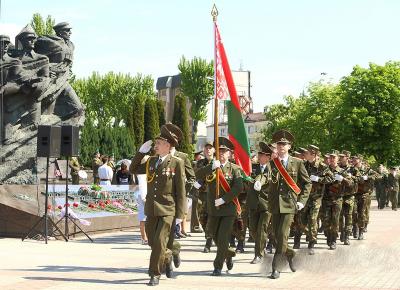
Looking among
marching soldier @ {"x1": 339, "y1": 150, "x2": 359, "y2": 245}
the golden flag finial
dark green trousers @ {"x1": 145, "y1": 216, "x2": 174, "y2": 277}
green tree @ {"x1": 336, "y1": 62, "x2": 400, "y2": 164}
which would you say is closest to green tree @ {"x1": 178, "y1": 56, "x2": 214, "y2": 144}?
green tree @ {"x1": 336, "y1": 62, "x2": 400, "y2": 164}

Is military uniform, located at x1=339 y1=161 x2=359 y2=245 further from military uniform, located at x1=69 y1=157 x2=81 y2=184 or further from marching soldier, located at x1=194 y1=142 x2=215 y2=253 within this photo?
military uniform, located at x1=69 y1=157 x2=81 y2=184

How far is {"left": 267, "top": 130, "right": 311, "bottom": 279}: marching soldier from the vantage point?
12.1m

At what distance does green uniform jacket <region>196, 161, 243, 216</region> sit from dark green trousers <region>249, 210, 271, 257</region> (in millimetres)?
1749

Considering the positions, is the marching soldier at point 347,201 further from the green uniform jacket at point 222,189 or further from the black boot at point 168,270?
the black boot at point 168,270

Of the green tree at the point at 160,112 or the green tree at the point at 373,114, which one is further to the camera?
the green tree at the point at 160,112

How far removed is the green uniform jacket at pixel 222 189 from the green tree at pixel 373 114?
49.7 metres

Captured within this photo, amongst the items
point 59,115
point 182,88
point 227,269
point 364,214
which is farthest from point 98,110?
point 227,269

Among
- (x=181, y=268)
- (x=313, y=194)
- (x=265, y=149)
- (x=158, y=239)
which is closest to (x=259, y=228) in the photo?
(x=265, y=149)

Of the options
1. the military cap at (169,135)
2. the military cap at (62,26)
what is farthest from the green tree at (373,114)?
the military cap at (169,135)

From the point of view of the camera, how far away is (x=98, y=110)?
295ft

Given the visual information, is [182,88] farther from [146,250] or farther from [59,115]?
[146,250]

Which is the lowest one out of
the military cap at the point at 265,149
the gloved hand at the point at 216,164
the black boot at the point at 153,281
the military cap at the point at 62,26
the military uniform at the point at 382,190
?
the military uniform at the point at 382,190

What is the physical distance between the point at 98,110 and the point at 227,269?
7824 centimetres

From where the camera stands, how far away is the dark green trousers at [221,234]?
12.0m
